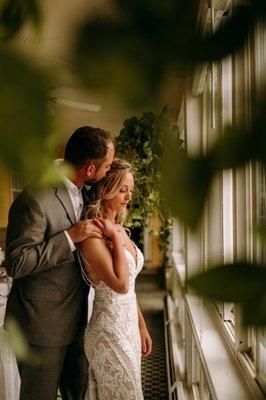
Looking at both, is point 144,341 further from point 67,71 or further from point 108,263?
point 67,71

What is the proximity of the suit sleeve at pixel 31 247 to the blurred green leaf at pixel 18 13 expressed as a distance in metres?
1.36

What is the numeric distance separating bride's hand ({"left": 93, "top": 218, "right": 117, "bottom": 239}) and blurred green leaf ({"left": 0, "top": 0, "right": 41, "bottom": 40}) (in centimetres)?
157

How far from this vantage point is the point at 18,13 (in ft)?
0.71

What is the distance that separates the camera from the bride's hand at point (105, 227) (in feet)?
5.90

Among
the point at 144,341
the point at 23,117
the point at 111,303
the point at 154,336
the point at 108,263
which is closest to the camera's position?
the point at 23,117

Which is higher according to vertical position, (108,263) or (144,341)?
(108,263)

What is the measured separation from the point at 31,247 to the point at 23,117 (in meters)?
1.48

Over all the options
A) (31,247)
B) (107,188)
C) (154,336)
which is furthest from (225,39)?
(154,336)

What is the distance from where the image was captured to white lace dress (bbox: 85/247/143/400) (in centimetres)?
181

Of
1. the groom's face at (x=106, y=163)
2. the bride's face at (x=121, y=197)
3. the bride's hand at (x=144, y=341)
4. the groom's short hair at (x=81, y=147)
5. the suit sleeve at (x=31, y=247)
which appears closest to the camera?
the groom's short hair at (x=81, y=147)

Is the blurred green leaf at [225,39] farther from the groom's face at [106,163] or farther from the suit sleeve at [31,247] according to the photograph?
the suit sleeve at [31,247]

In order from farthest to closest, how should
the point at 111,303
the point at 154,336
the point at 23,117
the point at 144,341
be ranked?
the point at 154,336 < the point at 144,341 < the point at 111,303 < the point at 23,117

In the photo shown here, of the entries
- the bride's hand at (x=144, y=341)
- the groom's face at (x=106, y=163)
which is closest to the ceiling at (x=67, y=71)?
the groom's face at (x=106, y=163)

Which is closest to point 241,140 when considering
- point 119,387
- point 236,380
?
point 236,380
